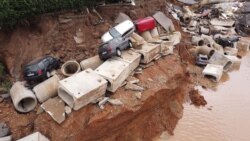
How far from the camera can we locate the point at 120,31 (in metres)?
16.3

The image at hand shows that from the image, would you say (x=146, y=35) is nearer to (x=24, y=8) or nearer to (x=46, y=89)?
(x=24, y=8)

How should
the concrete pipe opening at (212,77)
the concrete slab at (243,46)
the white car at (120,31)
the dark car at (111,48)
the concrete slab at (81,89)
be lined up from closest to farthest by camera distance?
the concrete slab at (81,89), the dark car at (111,48), the white car at (120,31), the concrete pipe opening at (212,77), the concrete slab at (243,46)

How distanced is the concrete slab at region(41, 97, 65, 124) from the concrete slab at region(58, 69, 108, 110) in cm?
24

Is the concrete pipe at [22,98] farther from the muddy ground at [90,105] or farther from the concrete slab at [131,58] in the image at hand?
the concrete slab at [131,58]

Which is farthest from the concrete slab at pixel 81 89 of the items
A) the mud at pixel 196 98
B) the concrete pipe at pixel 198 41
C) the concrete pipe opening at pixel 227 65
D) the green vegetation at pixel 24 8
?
the concrete pipe at pixel 198 41

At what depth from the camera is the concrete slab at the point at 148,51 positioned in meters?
15.6

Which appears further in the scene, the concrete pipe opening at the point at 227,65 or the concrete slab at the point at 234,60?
the concrete slab at the point at 234,60

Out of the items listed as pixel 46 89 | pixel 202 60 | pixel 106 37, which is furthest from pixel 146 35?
pixel 46 89

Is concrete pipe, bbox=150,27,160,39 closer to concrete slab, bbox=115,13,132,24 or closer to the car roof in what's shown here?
concrete slab, bbox=115,13,132,24

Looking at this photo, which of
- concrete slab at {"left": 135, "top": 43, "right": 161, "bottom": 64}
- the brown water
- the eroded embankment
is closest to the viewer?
the eroded embankment

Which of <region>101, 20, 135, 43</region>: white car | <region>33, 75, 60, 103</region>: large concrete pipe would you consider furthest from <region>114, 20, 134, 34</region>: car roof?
<region>33, 75, 60, 103</region>: large concrete pipe

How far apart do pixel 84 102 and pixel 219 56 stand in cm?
1047

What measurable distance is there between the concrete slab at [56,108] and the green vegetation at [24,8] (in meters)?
3.99

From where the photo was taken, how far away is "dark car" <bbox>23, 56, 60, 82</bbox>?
13.4 meters
